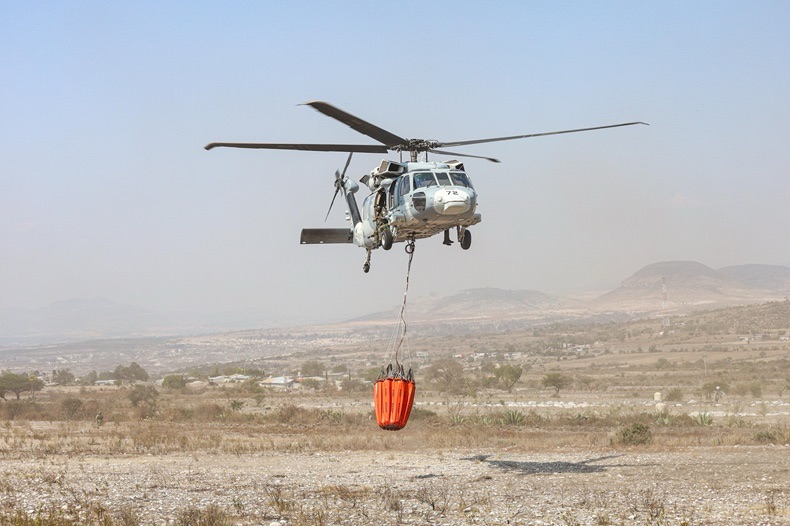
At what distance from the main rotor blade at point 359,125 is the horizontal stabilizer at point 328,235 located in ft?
12.0

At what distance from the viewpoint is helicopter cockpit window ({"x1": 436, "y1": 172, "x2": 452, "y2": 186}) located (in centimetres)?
1710

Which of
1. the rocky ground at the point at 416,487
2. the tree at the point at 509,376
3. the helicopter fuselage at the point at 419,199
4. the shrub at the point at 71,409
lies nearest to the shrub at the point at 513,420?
the rocky ground at the point at 416,487

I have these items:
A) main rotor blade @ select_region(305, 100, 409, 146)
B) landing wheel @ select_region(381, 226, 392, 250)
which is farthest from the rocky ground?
main rotor blade @ select_region(305, 100, 409, 146)

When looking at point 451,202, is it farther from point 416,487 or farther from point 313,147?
point 416,487

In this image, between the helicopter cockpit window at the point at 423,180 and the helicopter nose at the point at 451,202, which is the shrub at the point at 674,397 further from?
the helicopter nose at the point at 451,202

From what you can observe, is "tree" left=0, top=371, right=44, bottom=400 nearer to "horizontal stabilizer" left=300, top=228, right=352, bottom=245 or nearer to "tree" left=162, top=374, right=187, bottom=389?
"tree" left=162, top=374, right=187, bottom=389

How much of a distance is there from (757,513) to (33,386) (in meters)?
62.7

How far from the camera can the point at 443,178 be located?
17219mm

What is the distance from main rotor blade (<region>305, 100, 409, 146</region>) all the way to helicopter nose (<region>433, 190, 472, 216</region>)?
186 centimetres

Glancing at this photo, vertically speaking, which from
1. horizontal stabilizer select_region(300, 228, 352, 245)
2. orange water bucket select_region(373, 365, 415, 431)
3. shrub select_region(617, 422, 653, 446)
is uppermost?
→ horizontal stabilizer select_region(300, 228, 352, 245)

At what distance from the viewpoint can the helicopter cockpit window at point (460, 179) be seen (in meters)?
17.2

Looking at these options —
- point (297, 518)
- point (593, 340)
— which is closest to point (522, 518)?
point (297, 518)

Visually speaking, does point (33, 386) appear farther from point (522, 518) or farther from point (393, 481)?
point (522, 518)

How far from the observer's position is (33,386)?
6750 centimetres
